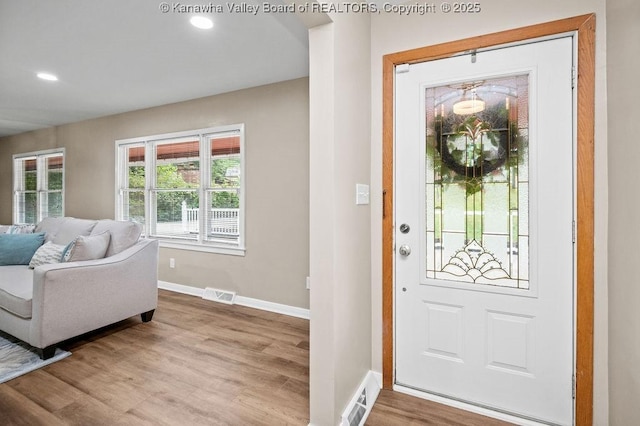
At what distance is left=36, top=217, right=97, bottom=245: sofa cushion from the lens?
3389mm

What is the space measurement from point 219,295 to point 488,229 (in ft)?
10.2

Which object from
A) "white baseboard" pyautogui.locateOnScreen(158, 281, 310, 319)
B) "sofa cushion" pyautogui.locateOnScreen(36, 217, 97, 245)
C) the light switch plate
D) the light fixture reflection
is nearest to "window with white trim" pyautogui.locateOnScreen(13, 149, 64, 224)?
"sofa cushion" pyautogui.locateOnScreen(36, 217, 97, 245)

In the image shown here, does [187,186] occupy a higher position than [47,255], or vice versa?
[187,186]

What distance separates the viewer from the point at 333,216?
156cm

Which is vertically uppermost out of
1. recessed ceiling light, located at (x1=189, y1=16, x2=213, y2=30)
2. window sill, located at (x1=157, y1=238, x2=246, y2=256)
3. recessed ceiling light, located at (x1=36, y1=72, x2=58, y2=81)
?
recessed ceiling light, located at (x1=36, y1=72, x2=58, y2=81)

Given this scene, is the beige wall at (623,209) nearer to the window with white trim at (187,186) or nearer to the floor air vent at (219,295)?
the window with white trim at (187,186)

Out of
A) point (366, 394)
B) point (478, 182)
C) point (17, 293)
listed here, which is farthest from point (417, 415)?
point (17, 293)

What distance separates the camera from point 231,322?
319cm

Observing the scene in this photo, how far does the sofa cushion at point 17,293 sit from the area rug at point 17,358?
0.30 metres

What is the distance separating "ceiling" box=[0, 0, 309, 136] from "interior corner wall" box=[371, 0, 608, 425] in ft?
2.44

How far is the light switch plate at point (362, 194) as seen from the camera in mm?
1853

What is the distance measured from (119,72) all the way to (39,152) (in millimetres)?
3897

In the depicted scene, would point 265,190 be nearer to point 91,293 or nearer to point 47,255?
point 91,293

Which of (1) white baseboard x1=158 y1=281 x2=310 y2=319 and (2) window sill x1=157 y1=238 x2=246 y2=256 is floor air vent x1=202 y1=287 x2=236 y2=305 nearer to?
(1) white baseboard x1=158 y1=281 x2=310 y2=319
